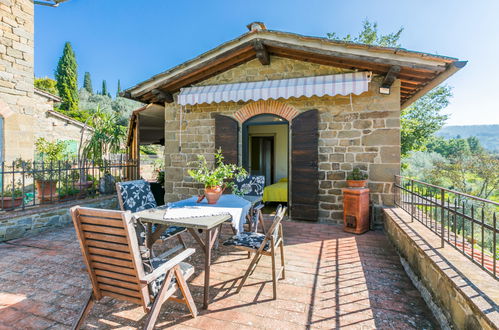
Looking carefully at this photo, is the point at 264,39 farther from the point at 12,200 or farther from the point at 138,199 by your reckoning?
the point at 12,200

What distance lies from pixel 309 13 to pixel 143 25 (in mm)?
11092

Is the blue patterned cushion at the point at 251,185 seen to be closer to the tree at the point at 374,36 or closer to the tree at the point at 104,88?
the tree at the point at 374,36

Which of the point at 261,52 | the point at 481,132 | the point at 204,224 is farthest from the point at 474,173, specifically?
the point at 481,132

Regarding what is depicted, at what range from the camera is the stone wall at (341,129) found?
546cm

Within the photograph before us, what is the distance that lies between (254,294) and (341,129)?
4253mm

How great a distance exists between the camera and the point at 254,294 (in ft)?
9.36

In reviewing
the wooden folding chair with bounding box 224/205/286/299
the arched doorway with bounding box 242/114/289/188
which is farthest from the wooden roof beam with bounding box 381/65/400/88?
the arched doorway with bounding box 242/114/289/188

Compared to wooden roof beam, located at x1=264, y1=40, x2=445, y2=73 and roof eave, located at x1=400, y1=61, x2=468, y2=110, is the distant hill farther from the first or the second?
wooden roof beam, located at x1=264, y1=40, x2=445, y2=73

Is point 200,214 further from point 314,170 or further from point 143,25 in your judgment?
point 143,25

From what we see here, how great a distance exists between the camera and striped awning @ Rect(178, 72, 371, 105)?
509cm

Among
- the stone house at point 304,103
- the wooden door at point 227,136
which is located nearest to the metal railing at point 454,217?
the stone house at point 304,103

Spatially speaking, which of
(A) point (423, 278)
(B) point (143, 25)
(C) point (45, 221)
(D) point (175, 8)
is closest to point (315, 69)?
(A) point (423, 278)

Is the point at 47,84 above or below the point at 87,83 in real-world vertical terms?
below

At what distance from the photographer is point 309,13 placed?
13.4 meters
